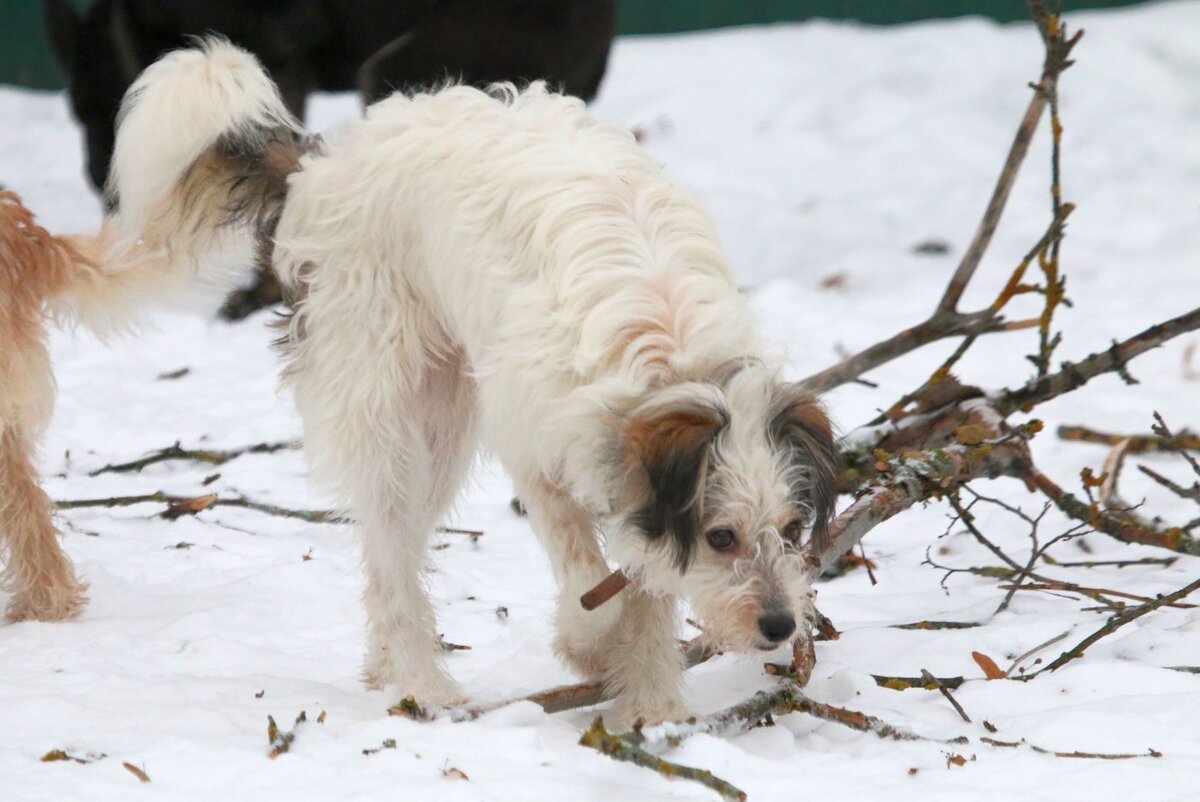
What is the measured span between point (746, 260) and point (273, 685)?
16.7 feet

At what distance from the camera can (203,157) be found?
3643 mm

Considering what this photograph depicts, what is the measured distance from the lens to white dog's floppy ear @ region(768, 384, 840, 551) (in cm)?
278

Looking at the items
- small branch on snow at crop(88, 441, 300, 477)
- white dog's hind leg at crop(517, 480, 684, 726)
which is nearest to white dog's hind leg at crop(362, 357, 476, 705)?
white dog's hind leg at crop(517, 480, 684, 726)

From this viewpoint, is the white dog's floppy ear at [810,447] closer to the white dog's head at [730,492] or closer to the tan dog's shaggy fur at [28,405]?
the white dog's head at [730,492]

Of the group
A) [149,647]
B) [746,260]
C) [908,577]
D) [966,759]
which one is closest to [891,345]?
[908,577]

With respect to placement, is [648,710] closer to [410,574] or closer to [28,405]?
[410,574]

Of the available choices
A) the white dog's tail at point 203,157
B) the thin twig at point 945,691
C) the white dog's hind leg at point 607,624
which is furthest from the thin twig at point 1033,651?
the white dog's tail at point 203,157

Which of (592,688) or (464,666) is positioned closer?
(592,688)

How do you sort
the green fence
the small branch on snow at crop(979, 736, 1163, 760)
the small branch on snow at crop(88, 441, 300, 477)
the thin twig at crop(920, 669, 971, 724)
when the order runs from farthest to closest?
1. the green fence
2. the small branch on snow at crop(88, 441, 300, 477)
3. the thin twig at crop(920, 669, 971, 724)
4. the small branch on snow at crop(979, 736, 1163, 760)

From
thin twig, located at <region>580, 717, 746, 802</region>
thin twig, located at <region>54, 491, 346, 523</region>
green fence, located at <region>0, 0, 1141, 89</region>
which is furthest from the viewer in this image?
green fence, located at <region>0, 0, 1141, 89</region>

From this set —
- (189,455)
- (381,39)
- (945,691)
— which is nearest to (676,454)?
(945,691)

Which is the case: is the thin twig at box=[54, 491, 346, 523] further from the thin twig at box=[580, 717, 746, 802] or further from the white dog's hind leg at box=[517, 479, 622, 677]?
the thin twig at box=[580, 717, 746, 802]

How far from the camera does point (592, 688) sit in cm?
324

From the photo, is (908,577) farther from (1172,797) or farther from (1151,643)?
(1172,797)
